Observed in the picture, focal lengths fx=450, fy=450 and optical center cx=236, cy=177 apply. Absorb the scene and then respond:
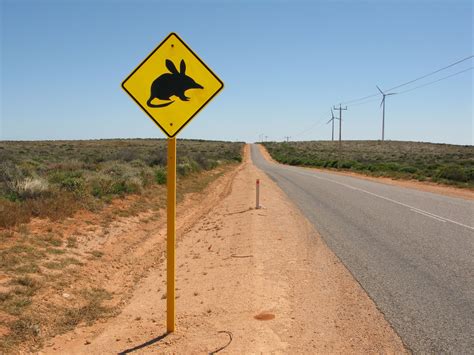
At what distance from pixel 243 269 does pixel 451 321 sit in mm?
3419

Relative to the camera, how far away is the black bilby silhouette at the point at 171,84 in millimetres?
4715

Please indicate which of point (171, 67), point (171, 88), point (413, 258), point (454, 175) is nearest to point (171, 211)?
point (171, 88)

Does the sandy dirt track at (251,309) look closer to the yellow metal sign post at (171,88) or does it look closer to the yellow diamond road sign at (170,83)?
the yellow metal sign post at (171,88)

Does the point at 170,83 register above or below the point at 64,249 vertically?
above

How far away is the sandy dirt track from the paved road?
32 centimetres

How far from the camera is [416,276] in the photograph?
24.2 feet

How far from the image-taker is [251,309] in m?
5.78

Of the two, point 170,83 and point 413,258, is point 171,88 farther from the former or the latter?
point 413,258

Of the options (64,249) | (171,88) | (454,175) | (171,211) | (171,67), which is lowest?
(64,249)

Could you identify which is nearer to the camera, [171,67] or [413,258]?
[171,67]

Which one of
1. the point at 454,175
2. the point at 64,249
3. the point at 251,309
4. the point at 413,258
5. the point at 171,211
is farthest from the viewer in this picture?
the point at 454,175

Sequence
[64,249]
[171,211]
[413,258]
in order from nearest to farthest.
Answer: [171,211] → [413,258] → [64,249]

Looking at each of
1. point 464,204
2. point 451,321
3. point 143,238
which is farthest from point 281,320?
point 464,204

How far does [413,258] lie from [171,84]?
6.13m
